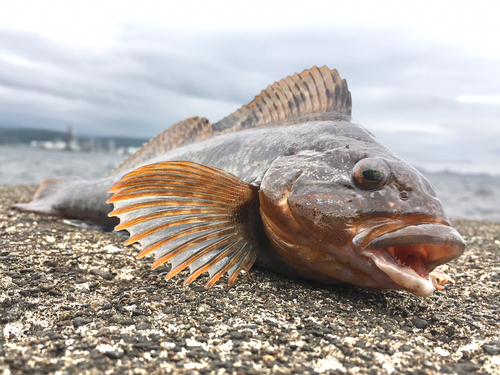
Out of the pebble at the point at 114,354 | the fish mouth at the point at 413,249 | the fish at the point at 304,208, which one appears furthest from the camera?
the fish at the point at 304,208

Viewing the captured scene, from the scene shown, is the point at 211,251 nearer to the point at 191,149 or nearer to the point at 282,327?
the point at 282,327

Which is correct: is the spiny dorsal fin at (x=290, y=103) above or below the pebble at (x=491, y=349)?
above

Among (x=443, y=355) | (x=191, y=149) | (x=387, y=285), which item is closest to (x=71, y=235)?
(x=191, y=149)

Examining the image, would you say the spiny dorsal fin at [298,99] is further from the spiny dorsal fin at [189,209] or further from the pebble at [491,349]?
the pebble at [491,349]

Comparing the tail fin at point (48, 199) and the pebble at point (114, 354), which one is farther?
the tail fin at point (48, 199)

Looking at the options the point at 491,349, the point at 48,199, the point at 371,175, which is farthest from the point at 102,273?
the point at 48,199

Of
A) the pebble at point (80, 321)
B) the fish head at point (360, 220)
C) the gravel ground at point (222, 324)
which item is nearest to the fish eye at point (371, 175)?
the fish head at point (360, 220)
